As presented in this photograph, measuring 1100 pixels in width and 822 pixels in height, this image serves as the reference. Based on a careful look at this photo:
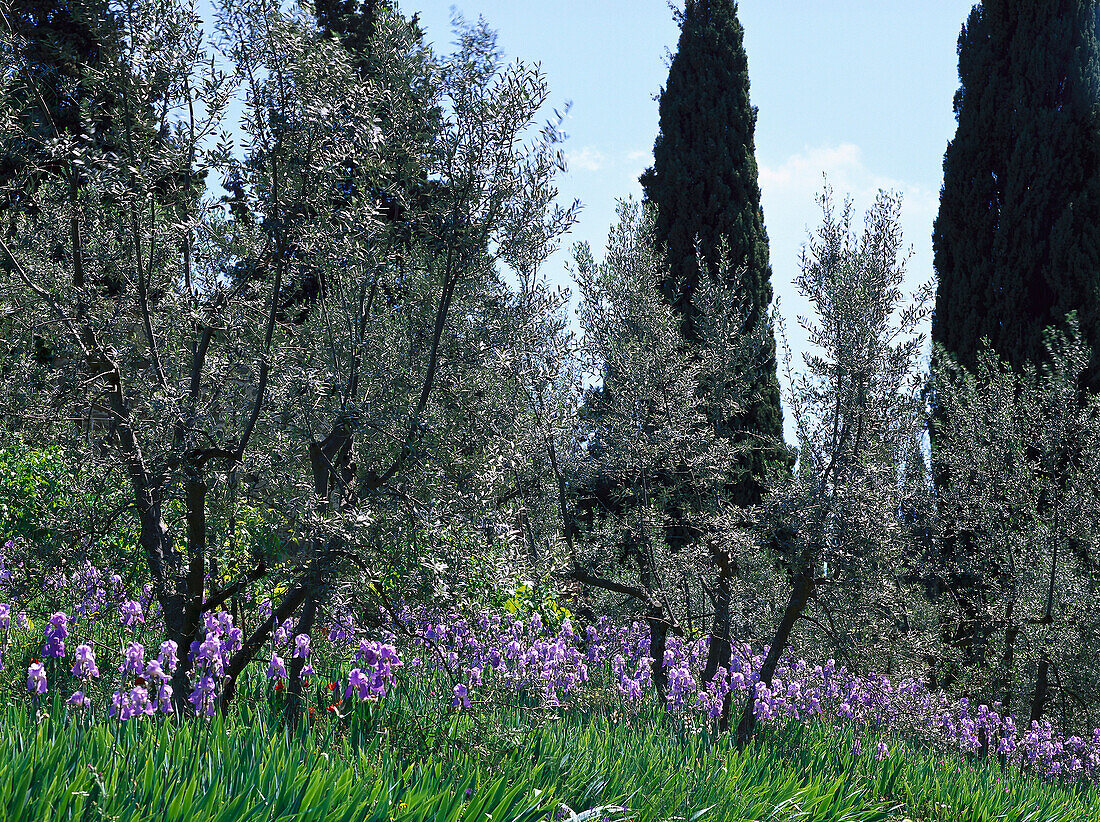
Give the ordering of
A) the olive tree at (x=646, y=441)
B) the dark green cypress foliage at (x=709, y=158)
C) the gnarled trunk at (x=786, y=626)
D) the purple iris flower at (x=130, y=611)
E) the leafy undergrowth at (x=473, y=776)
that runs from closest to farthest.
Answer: the leafy undergrowth at (x=473, y=776) → the purple iris flower at (x=130, y=611) → the gnarled trunk at (x=786, y=626) → the olive tree at (x=646, y=441) → the dark green cypress foliage at (x=709, y=158)

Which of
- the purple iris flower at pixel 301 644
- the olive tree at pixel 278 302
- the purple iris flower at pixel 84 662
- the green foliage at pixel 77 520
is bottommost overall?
the purple iris flower at pixel 84 662

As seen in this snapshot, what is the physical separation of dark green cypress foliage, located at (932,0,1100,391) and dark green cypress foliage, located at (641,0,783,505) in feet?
9.73

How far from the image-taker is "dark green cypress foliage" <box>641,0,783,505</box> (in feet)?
45.7

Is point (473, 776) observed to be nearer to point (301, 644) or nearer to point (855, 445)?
point (301, 644)

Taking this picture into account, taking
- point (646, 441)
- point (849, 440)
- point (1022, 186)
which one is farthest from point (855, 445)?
point (1022, 186)

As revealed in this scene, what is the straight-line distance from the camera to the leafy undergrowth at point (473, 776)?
2.72 m

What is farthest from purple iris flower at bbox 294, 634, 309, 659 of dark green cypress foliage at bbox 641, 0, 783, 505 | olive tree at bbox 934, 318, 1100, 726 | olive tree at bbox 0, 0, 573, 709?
dark green cypress foliage at bbox 641, 0, 783, 505

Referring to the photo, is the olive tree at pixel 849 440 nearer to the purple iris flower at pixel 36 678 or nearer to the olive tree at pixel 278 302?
the olive tree at pixel 278 302

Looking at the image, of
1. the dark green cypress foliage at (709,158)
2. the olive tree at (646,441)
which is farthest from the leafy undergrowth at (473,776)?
the dark green cypress foliage at (709,158)

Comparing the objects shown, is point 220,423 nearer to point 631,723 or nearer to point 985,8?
point 631,723

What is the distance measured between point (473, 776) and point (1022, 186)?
510 inches

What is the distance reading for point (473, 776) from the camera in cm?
357

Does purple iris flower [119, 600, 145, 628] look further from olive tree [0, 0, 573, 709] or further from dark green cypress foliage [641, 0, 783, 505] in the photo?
dark green cypress foliage [641, 0, 783, 505]

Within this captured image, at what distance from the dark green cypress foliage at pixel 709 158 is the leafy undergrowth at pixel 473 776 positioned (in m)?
8.80
